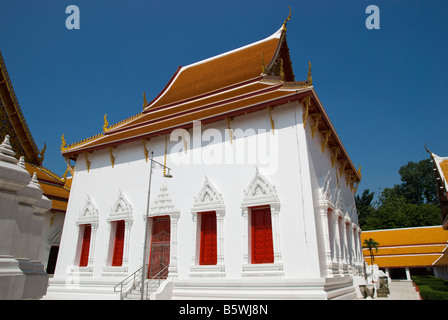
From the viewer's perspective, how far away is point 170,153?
11.5 metres

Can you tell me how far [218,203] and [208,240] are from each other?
4.13 ft

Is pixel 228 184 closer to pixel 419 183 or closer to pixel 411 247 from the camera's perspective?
pixel 411 247

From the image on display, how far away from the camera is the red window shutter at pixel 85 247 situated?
12.1m

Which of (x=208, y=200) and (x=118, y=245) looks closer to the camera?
(x=208, y=200)

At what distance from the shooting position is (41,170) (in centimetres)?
1709

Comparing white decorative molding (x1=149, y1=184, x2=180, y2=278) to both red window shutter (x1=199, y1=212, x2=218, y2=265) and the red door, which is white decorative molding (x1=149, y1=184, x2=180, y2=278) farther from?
red window shutter (x1=199, y1=212, x2=218, y2=265)

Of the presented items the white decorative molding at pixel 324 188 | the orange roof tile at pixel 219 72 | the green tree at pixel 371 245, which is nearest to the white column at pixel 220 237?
the white decorative molding at pixel 324 188

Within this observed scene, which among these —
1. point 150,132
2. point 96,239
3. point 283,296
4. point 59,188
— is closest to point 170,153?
point 150,132

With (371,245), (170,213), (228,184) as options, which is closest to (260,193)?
(228,184)

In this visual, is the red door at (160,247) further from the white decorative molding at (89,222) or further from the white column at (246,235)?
the white column at (246,235)

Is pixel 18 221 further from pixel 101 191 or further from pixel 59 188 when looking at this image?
pixel 59 188

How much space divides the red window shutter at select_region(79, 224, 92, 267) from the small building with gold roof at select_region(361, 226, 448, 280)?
2400cm

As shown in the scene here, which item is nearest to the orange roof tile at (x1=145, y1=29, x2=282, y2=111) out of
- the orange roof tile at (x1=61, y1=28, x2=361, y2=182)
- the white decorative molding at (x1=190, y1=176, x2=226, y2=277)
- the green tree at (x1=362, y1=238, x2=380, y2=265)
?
the orange roof tile at (x1=61, y1=28, x2=361, y2=182)

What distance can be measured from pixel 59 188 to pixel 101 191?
6.06m
